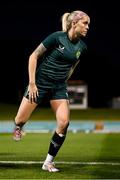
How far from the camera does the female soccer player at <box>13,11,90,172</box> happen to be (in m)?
8.69

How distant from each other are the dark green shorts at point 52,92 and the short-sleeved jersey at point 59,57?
11 centimetres

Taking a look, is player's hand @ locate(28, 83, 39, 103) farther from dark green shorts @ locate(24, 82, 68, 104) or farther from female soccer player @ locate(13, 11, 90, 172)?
dark green shorts @ locate(24, 82, 68, 104)

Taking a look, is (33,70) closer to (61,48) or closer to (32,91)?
(32,91)

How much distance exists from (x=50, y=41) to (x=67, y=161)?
2515 millimetres

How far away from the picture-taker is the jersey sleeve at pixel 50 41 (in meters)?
8.66

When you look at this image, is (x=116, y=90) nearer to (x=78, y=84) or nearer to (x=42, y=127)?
(x=78, y=84)

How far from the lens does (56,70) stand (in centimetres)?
887

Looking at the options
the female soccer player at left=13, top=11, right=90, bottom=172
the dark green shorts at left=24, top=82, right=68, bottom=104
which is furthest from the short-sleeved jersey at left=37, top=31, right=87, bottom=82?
the dark green shorts at left=24, top=82, right=68, bottom=104

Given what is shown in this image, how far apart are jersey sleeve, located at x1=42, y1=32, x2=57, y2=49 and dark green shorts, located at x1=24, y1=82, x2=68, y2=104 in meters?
0.59

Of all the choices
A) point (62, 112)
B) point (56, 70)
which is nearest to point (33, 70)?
point (56, 70)

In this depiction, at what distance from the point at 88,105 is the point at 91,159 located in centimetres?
3277

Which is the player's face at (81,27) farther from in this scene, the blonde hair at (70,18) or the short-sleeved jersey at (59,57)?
the short-sleeved jersey at (59,57)

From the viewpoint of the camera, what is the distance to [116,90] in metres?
45.5

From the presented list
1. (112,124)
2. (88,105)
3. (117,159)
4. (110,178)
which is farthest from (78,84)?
(110,178)
